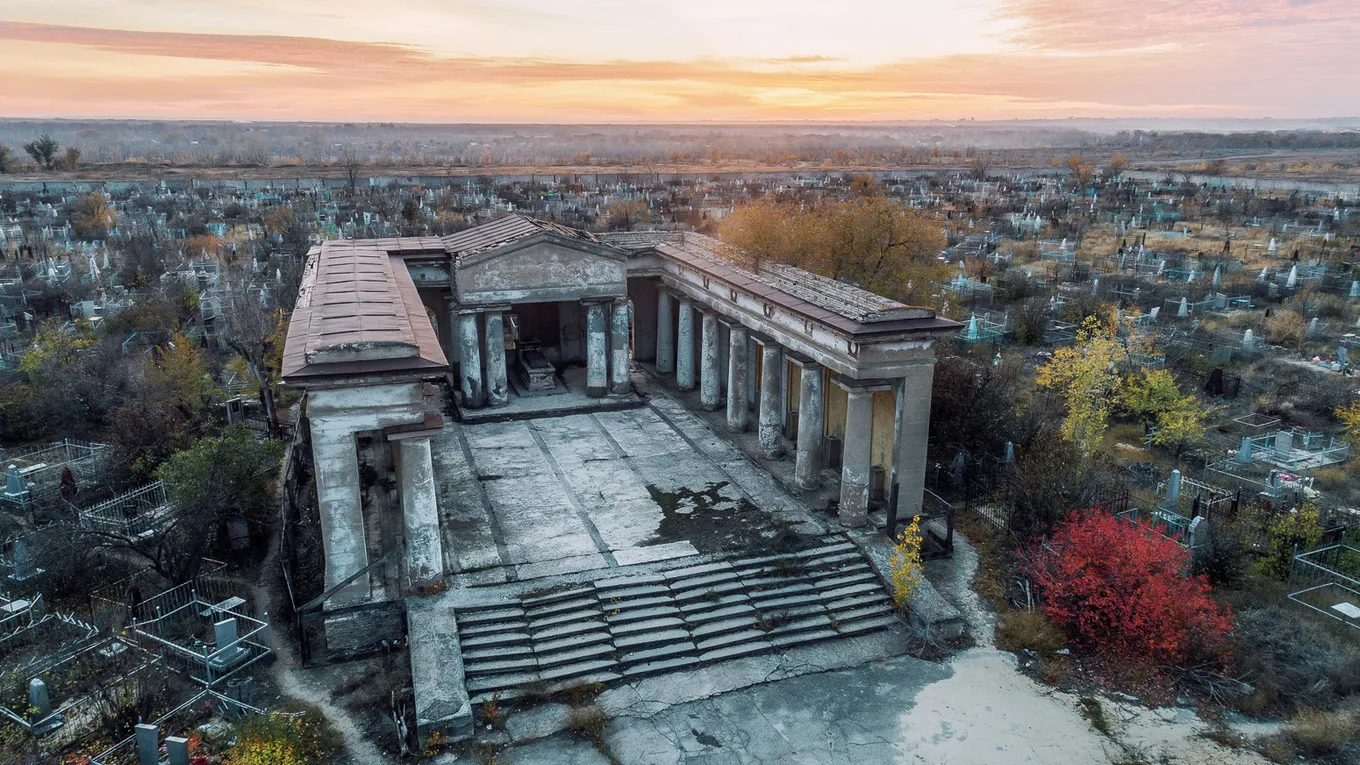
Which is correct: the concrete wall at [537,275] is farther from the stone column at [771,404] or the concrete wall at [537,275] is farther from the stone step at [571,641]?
the stone step at [571,641]

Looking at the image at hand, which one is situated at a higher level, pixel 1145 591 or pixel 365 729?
pixel 1145 591

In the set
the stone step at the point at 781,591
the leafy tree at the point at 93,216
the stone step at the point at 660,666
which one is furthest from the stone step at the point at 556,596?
the leafy tree at the point at 93,216

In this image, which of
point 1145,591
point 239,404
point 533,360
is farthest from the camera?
point 533,360

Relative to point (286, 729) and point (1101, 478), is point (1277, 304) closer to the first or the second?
point (1101, 478)

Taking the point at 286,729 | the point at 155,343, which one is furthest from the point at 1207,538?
the point at 155,343

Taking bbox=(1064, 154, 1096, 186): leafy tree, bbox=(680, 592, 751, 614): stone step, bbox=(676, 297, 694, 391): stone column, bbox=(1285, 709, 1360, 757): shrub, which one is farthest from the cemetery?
bbox=(1064, 154, 1096, 186): leafy tree
